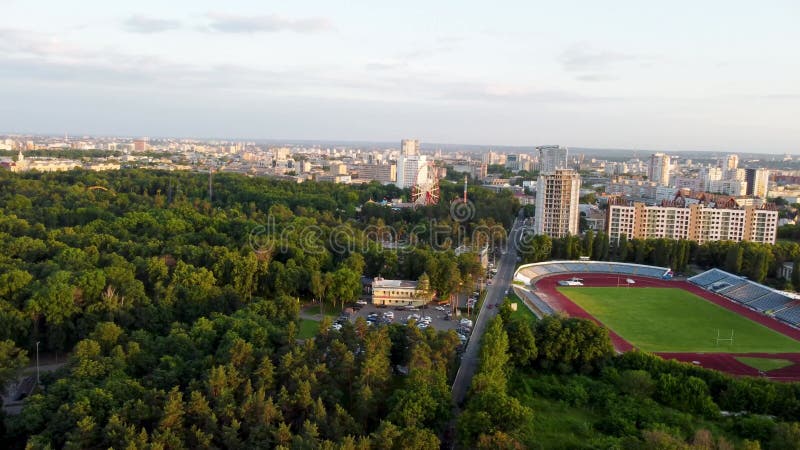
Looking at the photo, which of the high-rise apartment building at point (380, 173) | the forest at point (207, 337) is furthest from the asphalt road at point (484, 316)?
the high-rise apartment building at point (380, 173)

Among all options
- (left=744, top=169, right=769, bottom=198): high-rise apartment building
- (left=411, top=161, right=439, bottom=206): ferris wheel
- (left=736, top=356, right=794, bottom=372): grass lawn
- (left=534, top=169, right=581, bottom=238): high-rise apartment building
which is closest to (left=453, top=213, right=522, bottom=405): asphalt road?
(left=534, top=169, right=581, bottom=238): high-rise apartment building

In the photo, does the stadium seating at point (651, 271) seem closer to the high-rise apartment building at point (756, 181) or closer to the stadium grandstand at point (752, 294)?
the stadium grandstand at point (752, 294)

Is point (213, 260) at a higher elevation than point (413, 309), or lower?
higher

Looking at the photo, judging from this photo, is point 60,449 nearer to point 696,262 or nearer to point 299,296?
point 299,296

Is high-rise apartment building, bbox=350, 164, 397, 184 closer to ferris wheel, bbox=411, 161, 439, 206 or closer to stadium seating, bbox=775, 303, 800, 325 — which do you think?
ferris wheel, bbox=411, 161, 439, 206

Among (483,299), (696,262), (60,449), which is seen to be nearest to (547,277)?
(483,299)
